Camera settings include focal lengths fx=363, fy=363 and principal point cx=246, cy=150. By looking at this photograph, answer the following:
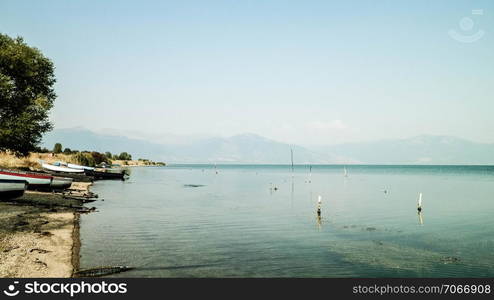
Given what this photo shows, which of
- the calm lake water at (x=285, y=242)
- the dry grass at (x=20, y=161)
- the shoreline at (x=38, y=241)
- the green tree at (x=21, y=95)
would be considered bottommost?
the calm lake water at (x=285, y=242)

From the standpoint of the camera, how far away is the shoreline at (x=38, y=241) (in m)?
15.8

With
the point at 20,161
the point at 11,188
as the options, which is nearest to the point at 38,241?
the point at 11,188

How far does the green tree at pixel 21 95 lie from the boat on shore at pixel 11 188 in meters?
12.6

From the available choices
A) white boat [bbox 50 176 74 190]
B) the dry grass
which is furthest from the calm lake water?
the dry grass

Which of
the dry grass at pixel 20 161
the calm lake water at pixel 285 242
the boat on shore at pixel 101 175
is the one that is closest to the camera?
the calm lake water at pixel 285 242

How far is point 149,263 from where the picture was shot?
18906 mm

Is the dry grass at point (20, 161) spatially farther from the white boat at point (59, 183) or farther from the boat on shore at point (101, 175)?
the boat on shore at point (101, 175)

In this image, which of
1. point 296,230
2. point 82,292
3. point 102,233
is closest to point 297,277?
point 82,292

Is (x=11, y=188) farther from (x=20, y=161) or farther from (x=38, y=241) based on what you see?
(x=20, y=161)

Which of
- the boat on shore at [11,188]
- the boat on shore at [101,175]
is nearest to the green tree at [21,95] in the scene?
the boat on shore at [11,188]

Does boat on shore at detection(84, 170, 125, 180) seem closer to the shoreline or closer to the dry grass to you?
the dry grass

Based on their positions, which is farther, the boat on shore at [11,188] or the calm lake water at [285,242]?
the boat on shore at [11,188]

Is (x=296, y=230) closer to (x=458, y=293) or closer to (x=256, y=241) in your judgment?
(x=256, y=241)

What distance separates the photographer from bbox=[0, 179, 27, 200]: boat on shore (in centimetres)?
3203
